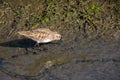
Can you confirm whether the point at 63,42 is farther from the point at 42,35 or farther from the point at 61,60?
the point at 61,60

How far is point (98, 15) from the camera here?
1135 centimetres

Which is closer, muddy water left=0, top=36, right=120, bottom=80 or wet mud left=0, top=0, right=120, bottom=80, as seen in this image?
muddy water left=0, top=36, right=120, bottom=80

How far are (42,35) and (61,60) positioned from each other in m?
1.16

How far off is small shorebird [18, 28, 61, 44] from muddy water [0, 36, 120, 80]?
15 cm

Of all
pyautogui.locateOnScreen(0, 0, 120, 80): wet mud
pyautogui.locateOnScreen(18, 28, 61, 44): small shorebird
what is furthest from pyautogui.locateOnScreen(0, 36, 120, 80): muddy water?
pyautogui.locateOnScreen(18, 28, 61, 44): small shorebird

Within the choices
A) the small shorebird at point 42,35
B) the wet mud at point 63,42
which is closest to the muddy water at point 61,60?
the wet mud at point 63,42

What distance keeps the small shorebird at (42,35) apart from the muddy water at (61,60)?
0.49 ft

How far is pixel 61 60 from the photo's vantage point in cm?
991

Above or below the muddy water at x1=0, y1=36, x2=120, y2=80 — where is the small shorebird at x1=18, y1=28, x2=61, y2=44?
above

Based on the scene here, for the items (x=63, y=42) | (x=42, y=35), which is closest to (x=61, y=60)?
(x=63, y=42)

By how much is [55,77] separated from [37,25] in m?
2.40

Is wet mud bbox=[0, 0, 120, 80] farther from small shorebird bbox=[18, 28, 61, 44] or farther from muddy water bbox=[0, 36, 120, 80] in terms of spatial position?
small shorebird bbox=[18, 28, 61, 44]

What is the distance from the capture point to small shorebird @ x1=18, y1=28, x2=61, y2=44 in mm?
10461

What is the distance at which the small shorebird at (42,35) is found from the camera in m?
10.5
